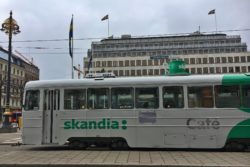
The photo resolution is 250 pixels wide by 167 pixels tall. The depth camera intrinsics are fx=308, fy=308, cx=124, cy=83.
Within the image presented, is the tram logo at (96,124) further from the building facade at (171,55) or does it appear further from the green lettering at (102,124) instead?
the building facade at (171,55)

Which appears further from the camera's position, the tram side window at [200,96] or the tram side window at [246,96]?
the tram side window at [200,96]

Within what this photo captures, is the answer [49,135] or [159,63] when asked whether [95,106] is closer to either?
[49,135]

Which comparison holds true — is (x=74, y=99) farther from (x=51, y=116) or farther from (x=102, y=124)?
(x=102, y=124)

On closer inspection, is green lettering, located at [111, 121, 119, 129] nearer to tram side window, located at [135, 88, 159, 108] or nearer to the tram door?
tram side window, located at [135, 88, 159, 108]

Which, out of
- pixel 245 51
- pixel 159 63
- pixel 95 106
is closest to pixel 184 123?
pixel 95 106

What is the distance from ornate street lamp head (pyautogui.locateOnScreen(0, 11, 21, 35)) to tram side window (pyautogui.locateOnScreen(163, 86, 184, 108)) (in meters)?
16.9

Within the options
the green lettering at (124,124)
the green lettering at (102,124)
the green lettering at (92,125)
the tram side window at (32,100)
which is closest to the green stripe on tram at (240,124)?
the green lettering at (124,124)

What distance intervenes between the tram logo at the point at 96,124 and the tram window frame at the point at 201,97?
2.99 metres

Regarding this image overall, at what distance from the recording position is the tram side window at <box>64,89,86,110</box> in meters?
13.8

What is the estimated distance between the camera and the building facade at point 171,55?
85.3 m

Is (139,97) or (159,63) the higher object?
(159,63)

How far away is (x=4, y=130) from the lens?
24625mm

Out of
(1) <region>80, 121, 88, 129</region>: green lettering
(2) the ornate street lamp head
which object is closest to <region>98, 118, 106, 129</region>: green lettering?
(1) <region>80, 121, 88, 129</region>: green lettering

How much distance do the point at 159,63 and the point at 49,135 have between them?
7510 centimetres
